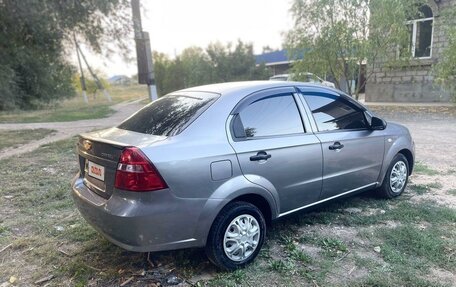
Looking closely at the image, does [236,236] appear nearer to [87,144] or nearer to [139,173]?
[139,173]

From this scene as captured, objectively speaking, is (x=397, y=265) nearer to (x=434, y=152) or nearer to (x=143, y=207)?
(x=143, y=207)

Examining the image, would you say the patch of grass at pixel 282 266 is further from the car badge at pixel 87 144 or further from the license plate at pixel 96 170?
the car badge at pixel 87 144

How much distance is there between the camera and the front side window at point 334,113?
377cm

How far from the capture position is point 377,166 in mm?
4312

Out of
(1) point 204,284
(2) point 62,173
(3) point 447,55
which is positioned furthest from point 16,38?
(3) point 447,55

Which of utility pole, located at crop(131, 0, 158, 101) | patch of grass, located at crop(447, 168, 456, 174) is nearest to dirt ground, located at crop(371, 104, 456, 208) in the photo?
patch of grass, located at crop(447, 168, 456, 174)

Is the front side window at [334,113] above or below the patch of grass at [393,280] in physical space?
above

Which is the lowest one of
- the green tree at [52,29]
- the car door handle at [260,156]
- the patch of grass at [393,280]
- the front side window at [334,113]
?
the patch of grass at [393,280]

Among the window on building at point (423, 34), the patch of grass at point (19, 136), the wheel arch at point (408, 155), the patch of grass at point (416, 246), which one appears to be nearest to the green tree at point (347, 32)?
the window on building at point (423, 34)

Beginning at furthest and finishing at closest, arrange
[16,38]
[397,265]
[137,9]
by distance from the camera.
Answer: [16,38]
[137,9]
[397,265]

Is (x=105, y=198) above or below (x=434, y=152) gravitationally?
above

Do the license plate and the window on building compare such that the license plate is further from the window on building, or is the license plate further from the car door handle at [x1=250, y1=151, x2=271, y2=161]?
the window on building

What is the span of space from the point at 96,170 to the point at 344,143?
2.50 meters

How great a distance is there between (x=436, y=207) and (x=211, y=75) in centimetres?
2344
